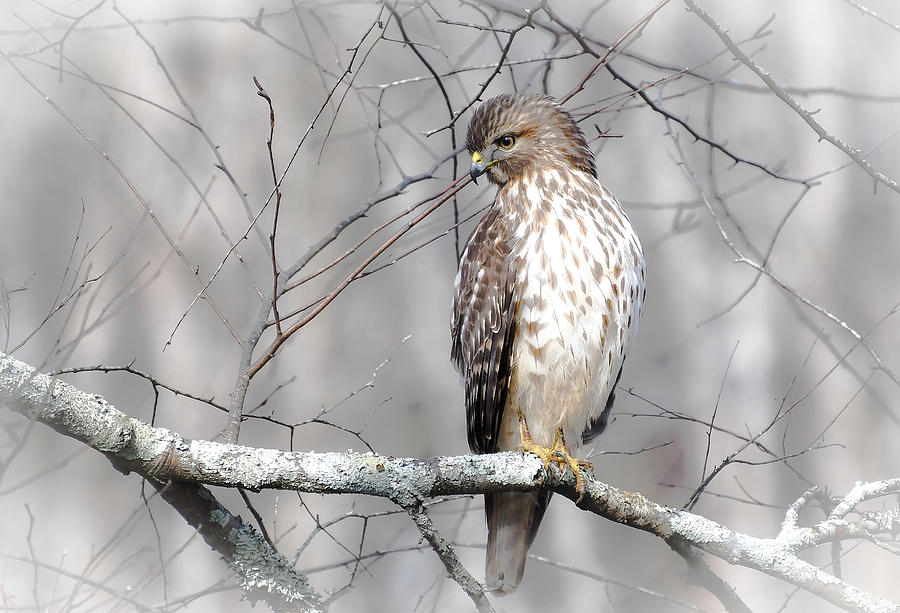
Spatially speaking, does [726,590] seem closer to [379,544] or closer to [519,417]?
[519,417]

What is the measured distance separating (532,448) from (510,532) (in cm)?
59

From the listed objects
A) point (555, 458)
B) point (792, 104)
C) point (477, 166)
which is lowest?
point (555, 458)

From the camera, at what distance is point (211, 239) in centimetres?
667

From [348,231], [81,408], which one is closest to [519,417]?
[81,408]

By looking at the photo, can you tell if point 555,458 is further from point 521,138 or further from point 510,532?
point 521,138

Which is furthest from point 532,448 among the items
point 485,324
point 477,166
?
point 477,166

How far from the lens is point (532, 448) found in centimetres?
277

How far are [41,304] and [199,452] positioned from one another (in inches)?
192

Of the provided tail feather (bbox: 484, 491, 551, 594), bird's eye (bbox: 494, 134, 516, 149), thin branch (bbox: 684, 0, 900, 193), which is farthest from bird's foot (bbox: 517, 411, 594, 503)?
thin branch (bbox: 684, 0, 900, 193)

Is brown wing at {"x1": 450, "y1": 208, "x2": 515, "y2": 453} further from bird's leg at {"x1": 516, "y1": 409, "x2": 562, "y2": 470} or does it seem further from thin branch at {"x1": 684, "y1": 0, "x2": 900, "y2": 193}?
thin branch at {"x1": 684, "y1": 0, "x2": 900, "y2": 193}

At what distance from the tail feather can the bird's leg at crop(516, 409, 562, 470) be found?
335 mm

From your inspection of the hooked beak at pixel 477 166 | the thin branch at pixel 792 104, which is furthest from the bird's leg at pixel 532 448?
the thin branch at pixel 792 104

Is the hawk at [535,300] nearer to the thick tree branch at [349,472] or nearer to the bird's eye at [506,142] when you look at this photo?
the bird's eye at [506,142]

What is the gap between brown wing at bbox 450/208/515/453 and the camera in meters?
2.95
